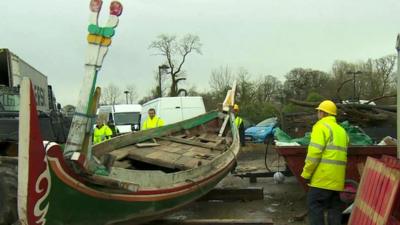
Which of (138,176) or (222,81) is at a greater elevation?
(222,81)

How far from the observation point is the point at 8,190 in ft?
18.4

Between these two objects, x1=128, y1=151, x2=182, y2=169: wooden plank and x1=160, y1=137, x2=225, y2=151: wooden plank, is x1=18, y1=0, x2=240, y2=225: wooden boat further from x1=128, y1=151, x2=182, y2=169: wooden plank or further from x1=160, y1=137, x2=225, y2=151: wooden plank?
x1=160, y1=137, x2=225, y2=151: wooden plank

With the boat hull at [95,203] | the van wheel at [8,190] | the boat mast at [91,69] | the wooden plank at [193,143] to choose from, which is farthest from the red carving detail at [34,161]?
the wooden plank at [193,143]

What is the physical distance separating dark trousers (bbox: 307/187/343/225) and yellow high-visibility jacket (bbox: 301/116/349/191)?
11 centimetres

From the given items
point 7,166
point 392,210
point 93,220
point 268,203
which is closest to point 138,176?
point 93,220

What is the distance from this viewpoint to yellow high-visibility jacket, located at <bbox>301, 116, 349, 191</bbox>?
6.45 metres

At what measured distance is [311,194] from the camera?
661cm

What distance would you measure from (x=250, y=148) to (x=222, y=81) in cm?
2585

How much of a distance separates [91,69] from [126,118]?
20.7 m

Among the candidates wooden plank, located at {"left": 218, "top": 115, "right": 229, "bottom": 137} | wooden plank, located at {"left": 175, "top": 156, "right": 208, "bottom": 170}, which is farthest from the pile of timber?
wooden plank, located at {"left": 175, "top": 156, "right": 208, "bottom": 170}

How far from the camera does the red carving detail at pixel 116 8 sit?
5.39 metres

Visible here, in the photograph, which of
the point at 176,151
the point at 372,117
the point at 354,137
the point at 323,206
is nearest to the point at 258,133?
the point at 372,117

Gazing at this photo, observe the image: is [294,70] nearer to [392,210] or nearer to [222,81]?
[222,81]

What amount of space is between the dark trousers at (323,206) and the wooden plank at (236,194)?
3.44 meters
